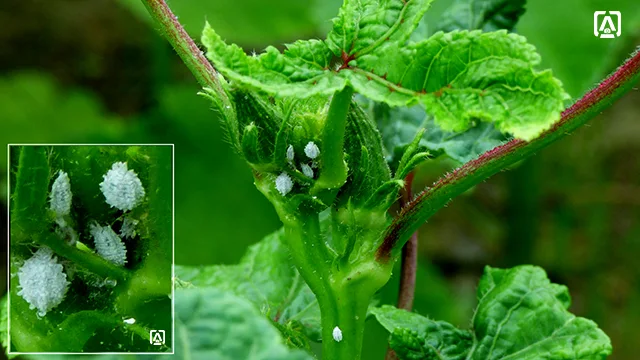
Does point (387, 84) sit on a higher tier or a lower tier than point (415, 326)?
higher

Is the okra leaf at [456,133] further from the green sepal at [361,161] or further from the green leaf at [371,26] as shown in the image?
the green leaf at [371,26]

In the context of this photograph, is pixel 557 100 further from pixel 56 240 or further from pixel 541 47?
pixel 541 47

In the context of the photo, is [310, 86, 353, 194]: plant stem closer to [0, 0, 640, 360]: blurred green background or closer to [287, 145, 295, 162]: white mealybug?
[287, 145, 295, 162]: white mealybug

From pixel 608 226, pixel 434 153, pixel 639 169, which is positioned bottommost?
pixel 434 153

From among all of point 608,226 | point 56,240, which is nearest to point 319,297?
point 56,240

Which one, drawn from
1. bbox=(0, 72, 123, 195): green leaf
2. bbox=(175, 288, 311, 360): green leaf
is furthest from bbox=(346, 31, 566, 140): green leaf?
bbox=(0, 72, 123, 195): green leaf

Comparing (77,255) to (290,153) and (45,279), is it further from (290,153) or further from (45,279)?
(290,153)

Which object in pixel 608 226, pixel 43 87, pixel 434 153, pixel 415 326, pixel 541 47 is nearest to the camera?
pixel 415 326
